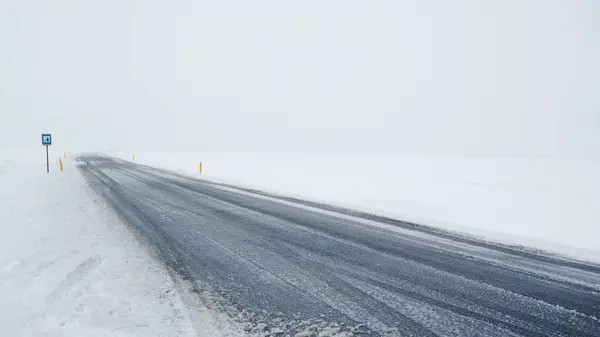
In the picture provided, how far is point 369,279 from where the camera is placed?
426 centimetres

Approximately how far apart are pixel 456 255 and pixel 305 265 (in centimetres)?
263

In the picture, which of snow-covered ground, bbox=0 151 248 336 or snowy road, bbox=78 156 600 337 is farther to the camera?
snowy road, bbox=78 156 600 337

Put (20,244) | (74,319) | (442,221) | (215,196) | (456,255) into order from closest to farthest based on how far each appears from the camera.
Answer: (74,319) → (456,255) → (20,244) → (442,221) → (215,196)

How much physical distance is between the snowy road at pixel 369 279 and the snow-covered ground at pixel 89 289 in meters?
0.32

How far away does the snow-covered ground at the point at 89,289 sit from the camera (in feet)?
10.1

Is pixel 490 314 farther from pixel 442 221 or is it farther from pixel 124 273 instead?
pixel 442 221

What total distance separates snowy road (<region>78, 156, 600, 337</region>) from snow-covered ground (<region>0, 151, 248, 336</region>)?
1.04 feet

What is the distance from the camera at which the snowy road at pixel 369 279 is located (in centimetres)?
319

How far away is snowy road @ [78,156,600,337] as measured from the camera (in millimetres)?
3193

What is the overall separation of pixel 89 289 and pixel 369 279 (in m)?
3.50

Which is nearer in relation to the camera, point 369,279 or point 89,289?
point 89,289

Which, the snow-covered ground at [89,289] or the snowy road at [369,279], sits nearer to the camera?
the snow-covered ground at [89,289]

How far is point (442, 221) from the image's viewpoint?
8.25 meters

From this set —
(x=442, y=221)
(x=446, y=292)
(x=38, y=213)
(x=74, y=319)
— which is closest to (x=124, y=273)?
(x=74, y=319)
